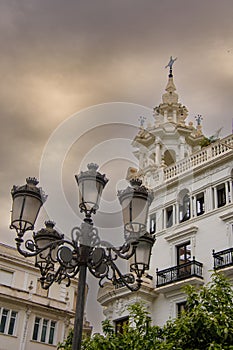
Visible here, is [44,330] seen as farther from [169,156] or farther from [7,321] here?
[169,156]

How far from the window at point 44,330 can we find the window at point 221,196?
1484cm

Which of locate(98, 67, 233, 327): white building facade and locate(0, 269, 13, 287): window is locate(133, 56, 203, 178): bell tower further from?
locate(0, 269, 13, 287): window

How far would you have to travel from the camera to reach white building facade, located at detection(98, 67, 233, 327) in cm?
2067

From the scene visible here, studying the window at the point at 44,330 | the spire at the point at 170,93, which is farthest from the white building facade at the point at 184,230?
the window at the point at 44,330

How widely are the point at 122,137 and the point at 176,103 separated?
2100cm

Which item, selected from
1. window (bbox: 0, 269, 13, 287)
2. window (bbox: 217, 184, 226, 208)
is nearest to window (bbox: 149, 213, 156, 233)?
window (bbox: 217, 184, 226, 208)

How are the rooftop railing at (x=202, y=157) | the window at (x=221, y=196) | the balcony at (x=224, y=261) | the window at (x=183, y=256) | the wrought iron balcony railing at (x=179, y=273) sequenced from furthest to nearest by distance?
the rooftop railing at (x=202, y=157), the window at (x=221, y=196), the window at (x=183, y=256), the wrought iron balcony railing at (x=179, y=273), the balcony at (x=224, y=261)

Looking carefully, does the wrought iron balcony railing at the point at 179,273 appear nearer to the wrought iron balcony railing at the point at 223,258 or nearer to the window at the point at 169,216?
the wrought iron balcony railing at the point at 223,258

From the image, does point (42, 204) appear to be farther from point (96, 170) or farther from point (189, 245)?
point (189, 245)

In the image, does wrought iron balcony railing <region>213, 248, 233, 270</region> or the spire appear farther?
the spire

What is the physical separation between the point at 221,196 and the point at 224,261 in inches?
126

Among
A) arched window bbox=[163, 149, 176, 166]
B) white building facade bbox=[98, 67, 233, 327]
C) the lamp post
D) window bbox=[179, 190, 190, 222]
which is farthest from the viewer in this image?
arched window bbox=[163, 149, 176, 166]

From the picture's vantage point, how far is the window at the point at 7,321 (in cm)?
2875

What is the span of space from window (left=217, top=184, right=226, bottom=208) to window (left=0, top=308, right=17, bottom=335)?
47.5 feet
